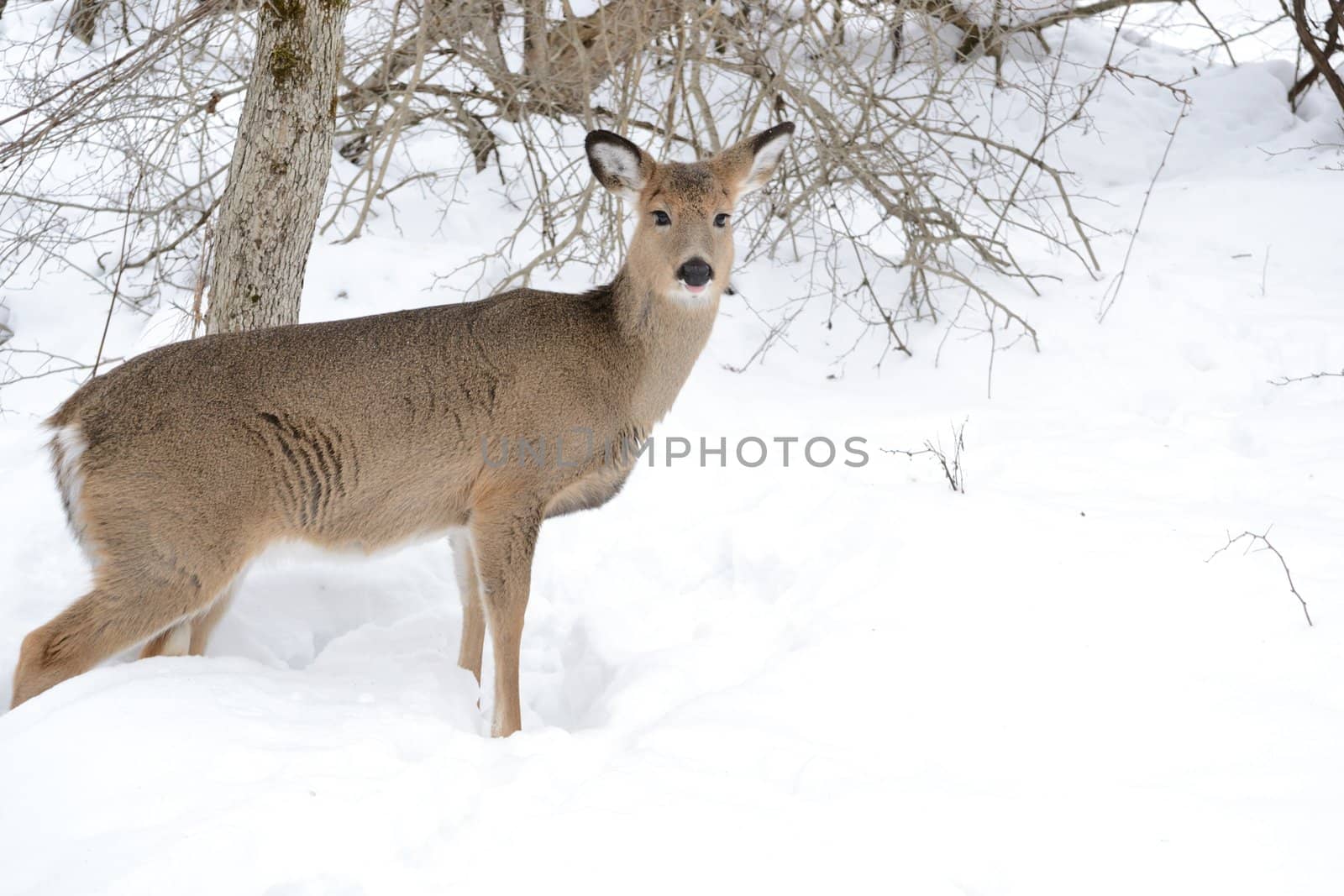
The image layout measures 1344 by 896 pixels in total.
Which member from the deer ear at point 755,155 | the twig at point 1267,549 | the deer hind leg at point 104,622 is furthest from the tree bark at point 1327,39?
the deer hind leg at point 104,622

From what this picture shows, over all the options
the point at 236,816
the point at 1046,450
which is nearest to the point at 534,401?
the point at 236,816

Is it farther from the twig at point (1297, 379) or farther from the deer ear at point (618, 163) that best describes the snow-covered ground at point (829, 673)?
the deer ear at point (618, 163)

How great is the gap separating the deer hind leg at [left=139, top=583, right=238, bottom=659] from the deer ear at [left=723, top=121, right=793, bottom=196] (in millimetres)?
2748

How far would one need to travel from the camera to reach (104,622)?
3.92 m

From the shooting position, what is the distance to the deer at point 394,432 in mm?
3973

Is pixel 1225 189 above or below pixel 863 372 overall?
above

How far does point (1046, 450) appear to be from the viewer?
6.46 metres

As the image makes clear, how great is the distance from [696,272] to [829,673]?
167cm

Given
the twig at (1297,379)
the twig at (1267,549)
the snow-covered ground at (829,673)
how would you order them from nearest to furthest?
the snow-covered ground at (829,673) → the twig at (1267,549) → the twig at (1297,379)

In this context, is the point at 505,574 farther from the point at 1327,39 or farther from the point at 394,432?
the point at 1327,39

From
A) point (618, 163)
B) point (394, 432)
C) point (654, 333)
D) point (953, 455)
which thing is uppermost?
point (618, 163)

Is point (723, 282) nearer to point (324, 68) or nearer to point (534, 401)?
point (534, 401)

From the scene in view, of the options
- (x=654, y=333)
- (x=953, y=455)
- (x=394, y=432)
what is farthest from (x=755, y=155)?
(x=953, y=455)

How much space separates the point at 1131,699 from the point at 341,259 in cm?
668
